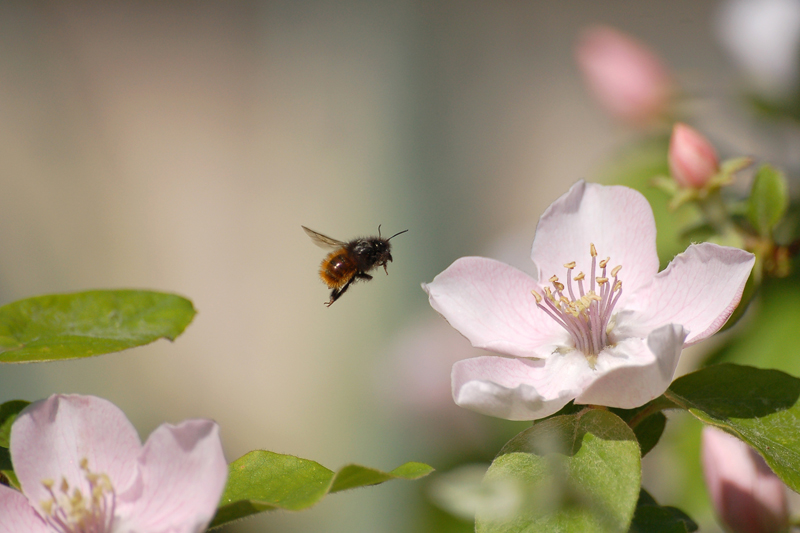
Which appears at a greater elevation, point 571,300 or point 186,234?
point 571,300

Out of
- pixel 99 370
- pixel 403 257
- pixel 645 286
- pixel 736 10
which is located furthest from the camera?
pixel 99 370

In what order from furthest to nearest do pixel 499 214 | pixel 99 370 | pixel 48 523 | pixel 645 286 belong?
pixel 499 214
pixel 99 370
pixel 645 286
pixel 48 523

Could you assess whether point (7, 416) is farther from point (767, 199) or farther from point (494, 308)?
point (767, 199)

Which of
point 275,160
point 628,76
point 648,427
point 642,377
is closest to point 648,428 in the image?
point 648,427

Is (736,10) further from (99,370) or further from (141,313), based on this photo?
(99,370)

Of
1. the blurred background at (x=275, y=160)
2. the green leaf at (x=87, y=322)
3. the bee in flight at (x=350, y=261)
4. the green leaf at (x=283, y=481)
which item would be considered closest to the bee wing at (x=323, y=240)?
the bee in flight at (x=350, y=261)

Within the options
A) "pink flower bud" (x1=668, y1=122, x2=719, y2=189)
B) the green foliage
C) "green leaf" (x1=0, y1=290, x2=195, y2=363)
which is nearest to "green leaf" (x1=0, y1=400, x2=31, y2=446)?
"green leaf" (x1=0, y1=290, x2=195, y2=363)

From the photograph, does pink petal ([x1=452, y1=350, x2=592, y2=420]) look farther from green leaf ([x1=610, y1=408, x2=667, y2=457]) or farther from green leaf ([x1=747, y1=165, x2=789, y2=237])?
green leaf ([x1=747, y1=165, x2=789, y2=237])

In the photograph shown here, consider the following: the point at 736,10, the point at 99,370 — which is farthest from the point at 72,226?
the point at 736,10
